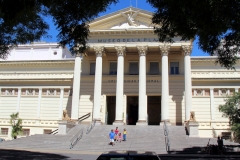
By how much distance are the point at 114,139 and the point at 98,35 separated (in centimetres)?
1328

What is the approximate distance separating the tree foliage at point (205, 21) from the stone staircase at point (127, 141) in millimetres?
9764

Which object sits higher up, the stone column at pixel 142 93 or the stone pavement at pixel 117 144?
the stone column at pixel 142 93

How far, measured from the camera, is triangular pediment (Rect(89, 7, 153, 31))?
32.6 metres

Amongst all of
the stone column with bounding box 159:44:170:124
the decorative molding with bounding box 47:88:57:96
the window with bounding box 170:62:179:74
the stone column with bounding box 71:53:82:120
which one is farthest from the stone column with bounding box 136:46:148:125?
the decorative molding with bounding box 47:88:57:96

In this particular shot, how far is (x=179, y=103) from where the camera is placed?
3312cm

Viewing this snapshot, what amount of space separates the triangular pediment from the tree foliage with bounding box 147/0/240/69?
818 inches

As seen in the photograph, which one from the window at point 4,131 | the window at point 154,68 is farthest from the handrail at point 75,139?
the window at point 4,131

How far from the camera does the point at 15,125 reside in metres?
34.4

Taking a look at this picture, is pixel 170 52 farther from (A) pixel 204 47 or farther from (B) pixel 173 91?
(A) pixel 204 47

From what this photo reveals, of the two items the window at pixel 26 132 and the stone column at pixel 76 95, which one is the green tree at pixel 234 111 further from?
the window at pixel 26 132

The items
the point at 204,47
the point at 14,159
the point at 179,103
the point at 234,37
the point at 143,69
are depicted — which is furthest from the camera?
the point at 179,103

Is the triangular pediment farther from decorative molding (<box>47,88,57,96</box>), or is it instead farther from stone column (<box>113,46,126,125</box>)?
decorative molding (<box>47,88,57,96</box>)

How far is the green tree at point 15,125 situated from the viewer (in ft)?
111

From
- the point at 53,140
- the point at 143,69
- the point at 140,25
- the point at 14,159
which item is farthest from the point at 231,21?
the point at 140,25
